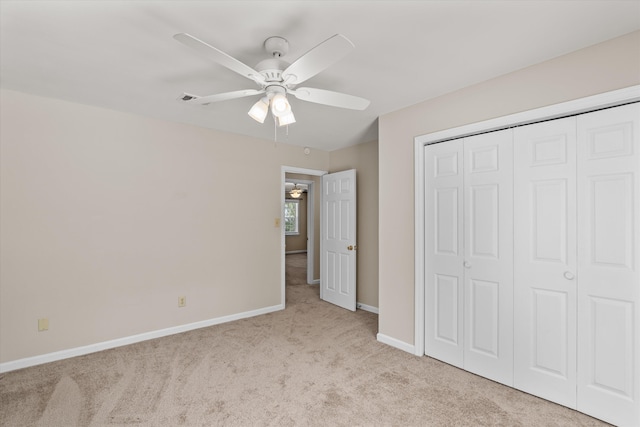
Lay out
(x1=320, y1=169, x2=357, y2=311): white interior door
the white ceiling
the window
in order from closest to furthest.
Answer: the white ceiling < (x1=320, y1=169, x2=357, y2=311): white interior door < the window

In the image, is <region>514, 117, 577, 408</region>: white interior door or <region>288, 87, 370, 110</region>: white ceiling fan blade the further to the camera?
<region>514, 117, 577, 408</region>: white interior door

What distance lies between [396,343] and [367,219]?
182 cm

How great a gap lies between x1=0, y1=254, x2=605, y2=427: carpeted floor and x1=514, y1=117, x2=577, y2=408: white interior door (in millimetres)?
212

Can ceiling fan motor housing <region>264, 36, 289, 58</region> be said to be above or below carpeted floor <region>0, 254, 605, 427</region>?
above

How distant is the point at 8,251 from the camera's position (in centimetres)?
260

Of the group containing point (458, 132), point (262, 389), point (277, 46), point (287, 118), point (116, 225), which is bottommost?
point (262, 389)

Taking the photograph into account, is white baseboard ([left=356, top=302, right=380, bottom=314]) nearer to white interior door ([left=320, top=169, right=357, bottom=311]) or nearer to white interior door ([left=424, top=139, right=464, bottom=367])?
white interior door ([left=320, top=169, right=357, bottom=311])

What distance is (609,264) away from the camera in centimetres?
194

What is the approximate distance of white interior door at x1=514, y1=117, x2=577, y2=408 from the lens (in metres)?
2.08

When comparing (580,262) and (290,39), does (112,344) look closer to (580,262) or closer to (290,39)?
(290,39)

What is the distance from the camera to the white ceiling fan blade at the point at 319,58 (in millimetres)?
1312

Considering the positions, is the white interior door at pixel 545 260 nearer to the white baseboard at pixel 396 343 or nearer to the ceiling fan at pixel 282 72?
the white baseboard at pixel 396 343

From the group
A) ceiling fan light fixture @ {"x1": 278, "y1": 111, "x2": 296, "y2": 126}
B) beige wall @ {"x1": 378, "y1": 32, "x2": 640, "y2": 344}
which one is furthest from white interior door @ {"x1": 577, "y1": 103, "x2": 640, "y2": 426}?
ceiling fan light fixture @ {"x1": 278, "y1": 111, "x2": 296, "y2": 126}

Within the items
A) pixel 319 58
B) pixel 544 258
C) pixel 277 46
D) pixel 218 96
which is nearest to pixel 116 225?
pixel 218 96
